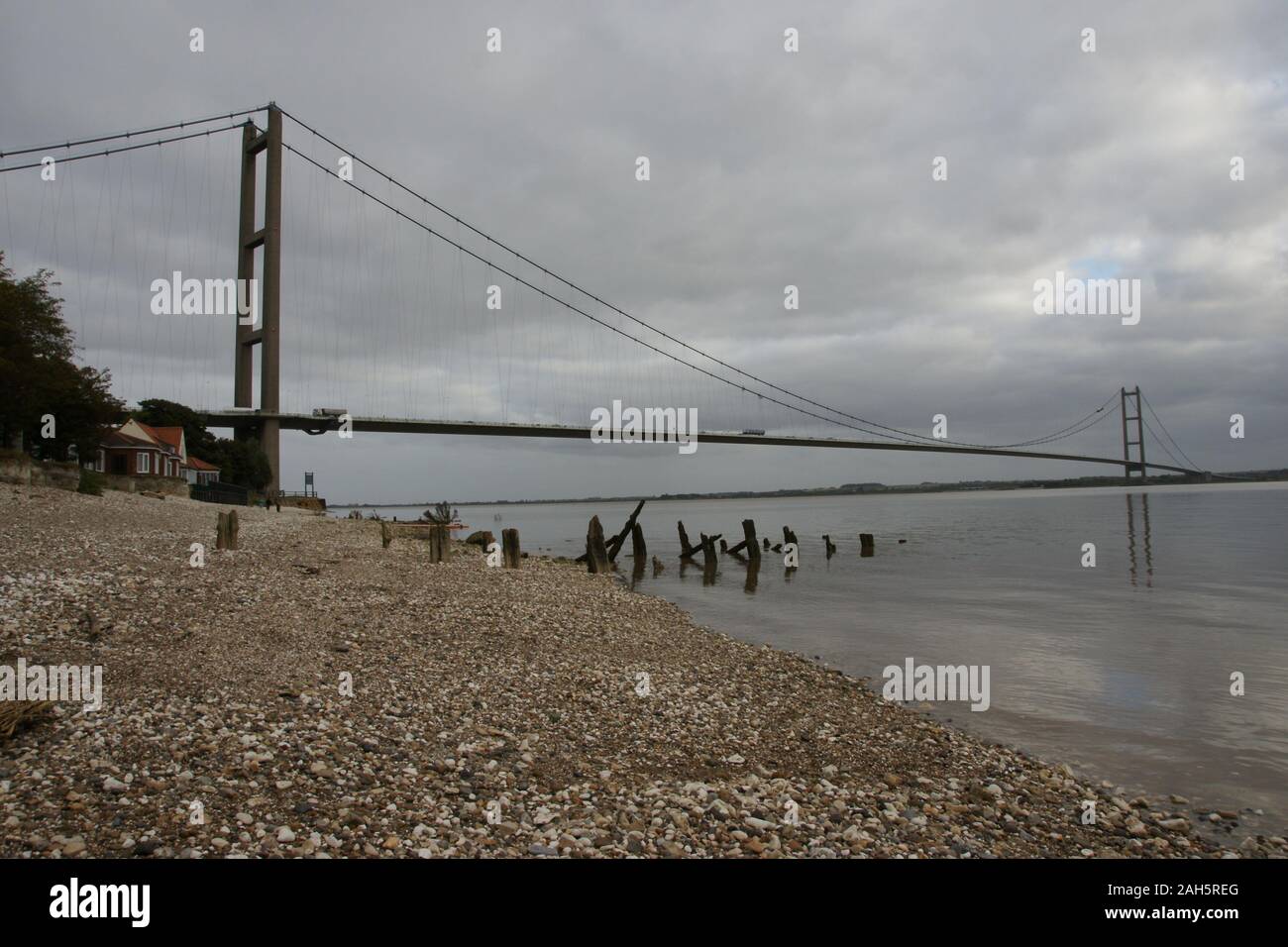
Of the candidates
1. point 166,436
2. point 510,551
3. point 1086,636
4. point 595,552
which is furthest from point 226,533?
point 166,436

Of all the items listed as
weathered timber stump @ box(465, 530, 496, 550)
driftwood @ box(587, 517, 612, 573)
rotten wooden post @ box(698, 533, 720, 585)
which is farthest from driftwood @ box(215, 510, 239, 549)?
rotten wooden post @ box(698, 533, 720, 585)

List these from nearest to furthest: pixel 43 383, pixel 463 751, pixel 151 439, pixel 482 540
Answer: pixel 463 751 → pixel 43 383 → pixel 482 540 → pixel 151 439

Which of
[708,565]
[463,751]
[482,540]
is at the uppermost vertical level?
[482,540]

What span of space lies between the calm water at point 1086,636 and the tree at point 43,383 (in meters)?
24.4

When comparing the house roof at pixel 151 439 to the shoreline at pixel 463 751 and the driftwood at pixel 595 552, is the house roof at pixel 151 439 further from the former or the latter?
the shoreline at pixel 463 751

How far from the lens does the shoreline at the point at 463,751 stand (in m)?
4.86

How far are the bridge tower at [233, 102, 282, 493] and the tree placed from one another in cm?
1875

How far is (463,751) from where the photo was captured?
20.8ft

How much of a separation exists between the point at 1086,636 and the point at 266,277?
59474 millimetres

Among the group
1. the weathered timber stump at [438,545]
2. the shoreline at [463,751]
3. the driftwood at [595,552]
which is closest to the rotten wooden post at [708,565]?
the driftwood at [595,552]

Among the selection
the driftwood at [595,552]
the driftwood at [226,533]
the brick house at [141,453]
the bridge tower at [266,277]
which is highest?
the bridge tower at [266,277]

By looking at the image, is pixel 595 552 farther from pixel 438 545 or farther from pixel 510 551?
pixel 438 545

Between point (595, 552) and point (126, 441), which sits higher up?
point (126, 441)

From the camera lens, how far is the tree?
1043 inches
